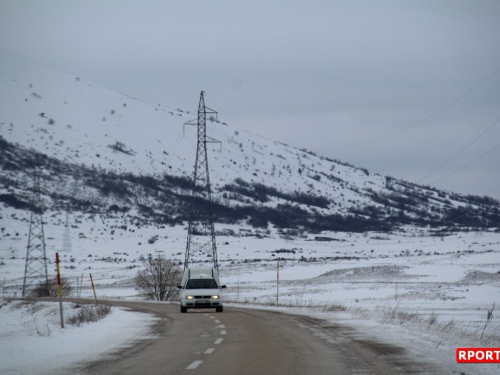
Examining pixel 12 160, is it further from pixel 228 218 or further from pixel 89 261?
pixel 89 261

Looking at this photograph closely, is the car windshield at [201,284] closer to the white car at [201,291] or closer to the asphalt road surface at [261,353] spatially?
the white car at [201,291]

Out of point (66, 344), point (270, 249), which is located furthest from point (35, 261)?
point (66, 344)

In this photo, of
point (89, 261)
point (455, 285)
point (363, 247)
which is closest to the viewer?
point (455, 285)

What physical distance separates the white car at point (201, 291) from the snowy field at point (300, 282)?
9.56 ft

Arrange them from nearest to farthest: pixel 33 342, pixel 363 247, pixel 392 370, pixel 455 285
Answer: pixel 392 370
pixel 33 342
pixel 455 285
pixel 363 247

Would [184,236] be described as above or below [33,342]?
above

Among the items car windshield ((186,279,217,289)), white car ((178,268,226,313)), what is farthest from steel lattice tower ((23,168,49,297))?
car windshield ((186,279,217,289))

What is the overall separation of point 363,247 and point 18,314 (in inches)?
3583

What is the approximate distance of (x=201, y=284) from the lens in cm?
3244

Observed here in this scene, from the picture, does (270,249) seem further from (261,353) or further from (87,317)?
(261,353)

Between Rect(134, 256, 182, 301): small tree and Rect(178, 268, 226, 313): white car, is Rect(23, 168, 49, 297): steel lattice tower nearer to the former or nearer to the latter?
Rect(134, 256, 182, 301): small tree

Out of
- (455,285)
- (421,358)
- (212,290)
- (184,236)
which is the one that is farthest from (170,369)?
(184,236)

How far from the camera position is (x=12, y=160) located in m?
172

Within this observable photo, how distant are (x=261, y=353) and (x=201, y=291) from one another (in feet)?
56.2
